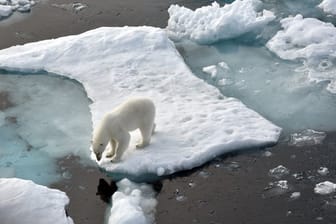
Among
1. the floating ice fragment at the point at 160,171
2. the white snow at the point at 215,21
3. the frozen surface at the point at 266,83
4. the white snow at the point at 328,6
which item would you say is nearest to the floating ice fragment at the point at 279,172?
the frozen surface at the point at 266,83

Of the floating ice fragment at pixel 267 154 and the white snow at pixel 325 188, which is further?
the floating ice fragment at pixel 267 154

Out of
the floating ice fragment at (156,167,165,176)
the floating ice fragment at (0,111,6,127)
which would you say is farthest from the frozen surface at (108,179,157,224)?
the floating ice fragment at (0,111,6,127)

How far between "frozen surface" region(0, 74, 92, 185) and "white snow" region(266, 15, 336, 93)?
274 cm

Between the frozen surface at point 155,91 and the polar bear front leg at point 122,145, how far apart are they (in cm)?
6

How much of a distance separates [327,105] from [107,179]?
8.93ft

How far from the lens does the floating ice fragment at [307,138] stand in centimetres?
634

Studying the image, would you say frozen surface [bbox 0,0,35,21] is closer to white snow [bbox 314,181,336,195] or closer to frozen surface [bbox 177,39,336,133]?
frozen surface [bbox 177,39,336,133]

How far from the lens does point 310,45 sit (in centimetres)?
813

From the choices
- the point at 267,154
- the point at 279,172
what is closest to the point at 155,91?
the point at 267,154

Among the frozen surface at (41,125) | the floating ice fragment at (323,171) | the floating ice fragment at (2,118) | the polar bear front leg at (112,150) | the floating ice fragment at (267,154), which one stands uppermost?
the floating ice fragment at (323,171)

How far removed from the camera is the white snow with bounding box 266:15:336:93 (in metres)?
7.62

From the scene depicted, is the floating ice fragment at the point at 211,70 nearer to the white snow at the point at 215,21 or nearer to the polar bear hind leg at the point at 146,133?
the white snow at the point at 215,21

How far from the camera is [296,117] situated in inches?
268

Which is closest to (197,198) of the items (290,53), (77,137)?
(77,137)
